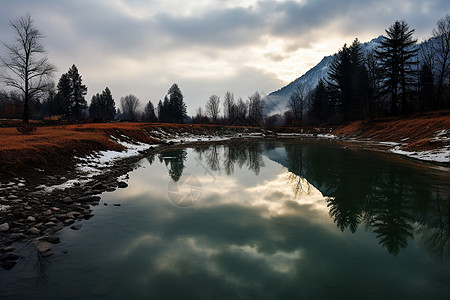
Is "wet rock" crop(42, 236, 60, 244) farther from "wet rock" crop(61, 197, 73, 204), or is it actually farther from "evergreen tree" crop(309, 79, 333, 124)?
"evergreen tree" crop(309, 79, 333, 124)

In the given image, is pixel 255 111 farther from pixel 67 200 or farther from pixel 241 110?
pixel 67 200

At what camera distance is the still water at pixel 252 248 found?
425 cm

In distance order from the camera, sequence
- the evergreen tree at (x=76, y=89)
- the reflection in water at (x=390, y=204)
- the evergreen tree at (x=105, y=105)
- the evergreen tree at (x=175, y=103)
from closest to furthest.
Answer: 1. the reflection in water at (x=390, y=204)
2. the evergreen tree at (x=76, y=89)
3. the evergreen tree at (x=175, y=103)
4. the evergreen tree at (x=105, y=105)

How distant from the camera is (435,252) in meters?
5.60

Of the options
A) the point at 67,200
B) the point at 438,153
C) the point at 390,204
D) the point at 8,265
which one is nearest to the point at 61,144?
the point at 67,200

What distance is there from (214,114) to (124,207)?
111m

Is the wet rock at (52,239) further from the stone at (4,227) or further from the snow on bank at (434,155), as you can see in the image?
the snow on bank at (434,155)

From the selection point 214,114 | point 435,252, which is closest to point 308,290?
point 435,252

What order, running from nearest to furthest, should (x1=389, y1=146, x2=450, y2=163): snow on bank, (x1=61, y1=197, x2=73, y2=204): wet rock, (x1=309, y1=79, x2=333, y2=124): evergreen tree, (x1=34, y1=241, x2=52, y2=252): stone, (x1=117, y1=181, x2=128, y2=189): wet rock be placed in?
1. (x1=34, y1=241, x2=52, y2=252): stone
2. (x1=61, y1=197, x2=73, y2=204): wet rock
3. (x1=117, y1=181, x2=128, y2=189): wet rock
4. (x1=389, y1=146, x2=450, y2=163): snow on bank
5. (x1=309, y1=79, x2=333, y2=124): evergreen tree

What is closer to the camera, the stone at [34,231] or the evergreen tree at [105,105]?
the stone at [34,231]

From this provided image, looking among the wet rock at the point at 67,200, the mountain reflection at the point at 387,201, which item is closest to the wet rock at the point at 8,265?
the wet rock at the point at 67,200

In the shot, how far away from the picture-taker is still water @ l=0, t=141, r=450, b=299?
4250 millimetres

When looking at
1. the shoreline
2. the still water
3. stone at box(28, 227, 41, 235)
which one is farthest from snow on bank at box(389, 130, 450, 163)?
stone at box(28, 227, 41, 235)

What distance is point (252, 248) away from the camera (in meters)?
5.80
